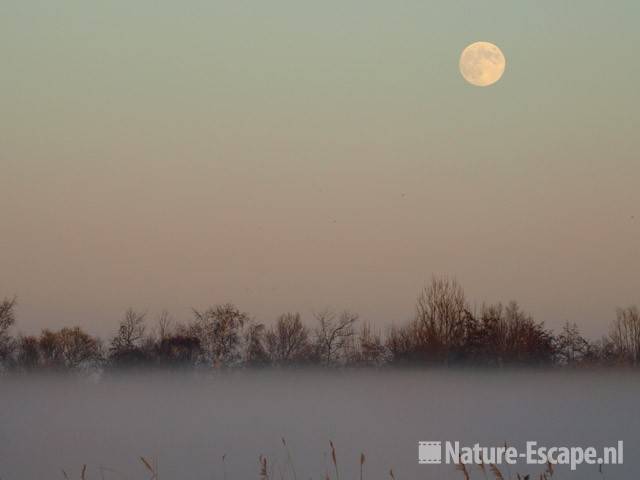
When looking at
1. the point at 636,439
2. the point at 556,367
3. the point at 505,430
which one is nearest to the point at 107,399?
the point at 556,367

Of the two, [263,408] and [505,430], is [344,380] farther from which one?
[505,430]

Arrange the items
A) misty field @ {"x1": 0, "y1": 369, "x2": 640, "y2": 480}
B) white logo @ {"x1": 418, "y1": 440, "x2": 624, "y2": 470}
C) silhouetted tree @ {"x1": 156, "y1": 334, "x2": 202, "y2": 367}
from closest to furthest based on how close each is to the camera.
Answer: white logo @ {"x1": 418, "y1": 440, "x2": 624, "y2": 470}
misty field @ {"x1": 0, "y1": 369, "x2": 640, "y2": 480}
silhouetted tree @ {"x1": 156, "y1": 334, "x2": 202, "y2": 367}

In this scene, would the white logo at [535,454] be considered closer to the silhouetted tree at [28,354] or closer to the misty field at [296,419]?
the misty field at [296,419]

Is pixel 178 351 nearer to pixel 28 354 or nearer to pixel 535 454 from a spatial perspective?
pixel 28 354

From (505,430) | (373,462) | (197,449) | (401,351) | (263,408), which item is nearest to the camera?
(373,462)

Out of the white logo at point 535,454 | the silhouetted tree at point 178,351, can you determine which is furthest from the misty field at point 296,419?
the silhouetted tree at point 178,351

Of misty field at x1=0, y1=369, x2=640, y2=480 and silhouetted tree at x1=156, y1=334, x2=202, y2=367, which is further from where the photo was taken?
silhouetted tree at x1=156, y1=334, x2=202, y2=367

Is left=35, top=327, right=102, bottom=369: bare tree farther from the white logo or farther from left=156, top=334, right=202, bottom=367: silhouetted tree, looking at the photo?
the white logo

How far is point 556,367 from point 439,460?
30.1 metres

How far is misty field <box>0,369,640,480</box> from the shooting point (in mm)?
20469

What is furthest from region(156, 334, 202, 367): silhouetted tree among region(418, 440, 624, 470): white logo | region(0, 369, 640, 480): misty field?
region(418, 440, 624, 470): white logo

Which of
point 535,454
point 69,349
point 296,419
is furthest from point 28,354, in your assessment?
point 535,454

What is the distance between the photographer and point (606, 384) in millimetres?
48781

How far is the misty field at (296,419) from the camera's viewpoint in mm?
20469
